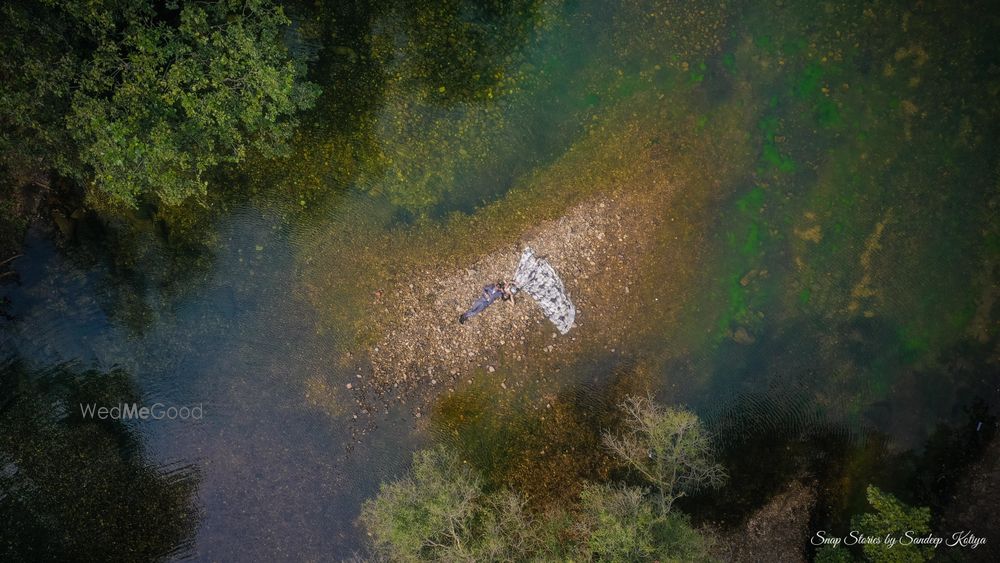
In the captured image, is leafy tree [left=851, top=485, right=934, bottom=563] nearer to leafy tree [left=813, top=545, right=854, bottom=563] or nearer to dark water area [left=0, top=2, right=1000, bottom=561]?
leafy tree [left=813, top=545, right=854, bottom=563]

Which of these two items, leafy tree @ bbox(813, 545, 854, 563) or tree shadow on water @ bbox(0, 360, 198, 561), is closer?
leafy tree @ bbox(813, 545, 854, 563)

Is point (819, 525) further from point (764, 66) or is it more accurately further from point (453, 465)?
point (764, 66)

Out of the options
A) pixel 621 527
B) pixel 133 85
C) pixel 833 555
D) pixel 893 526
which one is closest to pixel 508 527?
pixel 621 527

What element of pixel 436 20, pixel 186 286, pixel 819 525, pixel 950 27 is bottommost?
pixel 819 525

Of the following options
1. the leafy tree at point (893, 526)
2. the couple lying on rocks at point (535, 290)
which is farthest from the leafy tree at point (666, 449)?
the leafy tree at point (893, 526)

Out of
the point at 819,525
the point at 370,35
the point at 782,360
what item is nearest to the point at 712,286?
the point at 782,360

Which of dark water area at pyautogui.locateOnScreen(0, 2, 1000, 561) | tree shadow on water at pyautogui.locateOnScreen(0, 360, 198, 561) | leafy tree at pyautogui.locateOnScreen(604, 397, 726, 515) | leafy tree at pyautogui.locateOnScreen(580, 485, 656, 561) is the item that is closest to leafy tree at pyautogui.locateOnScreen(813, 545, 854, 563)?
dark water area at pyautogui.locateOnScreen(0, 2, 1000, 561)
